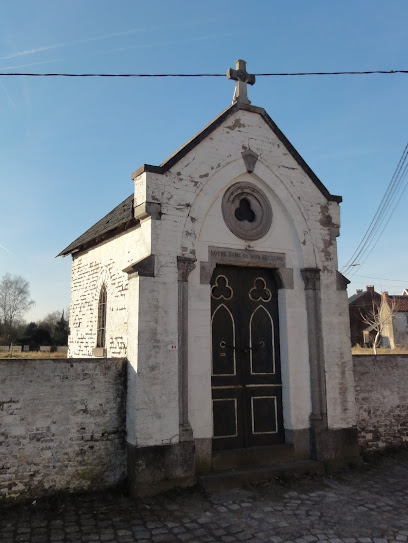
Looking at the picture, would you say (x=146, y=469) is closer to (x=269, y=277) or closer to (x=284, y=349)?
(x=284, y=349)

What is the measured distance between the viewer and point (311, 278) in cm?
894

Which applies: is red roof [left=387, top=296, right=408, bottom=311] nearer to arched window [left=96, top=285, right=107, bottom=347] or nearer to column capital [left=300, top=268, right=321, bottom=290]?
column capital [left=300, top=268, right=321, bottom=290]

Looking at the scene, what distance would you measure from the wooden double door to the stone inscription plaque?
0.25 m

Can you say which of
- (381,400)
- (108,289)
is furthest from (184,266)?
(381,400)

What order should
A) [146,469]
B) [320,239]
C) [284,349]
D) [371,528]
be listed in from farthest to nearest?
[320,239] < [284,349] < [146,469] < [371,528]

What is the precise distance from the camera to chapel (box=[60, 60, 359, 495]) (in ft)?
23.7

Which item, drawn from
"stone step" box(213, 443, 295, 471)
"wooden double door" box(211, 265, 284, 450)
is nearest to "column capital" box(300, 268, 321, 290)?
"wooden double door" box(211, 265, 284, 450)

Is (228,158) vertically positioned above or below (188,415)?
above

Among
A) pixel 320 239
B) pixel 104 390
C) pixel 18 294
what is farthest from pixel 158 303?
pixel 18 294

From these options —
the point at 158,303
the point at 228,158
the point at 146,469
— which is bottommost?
the point at 146,469

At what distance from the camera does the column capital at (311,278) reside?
29.3 ft

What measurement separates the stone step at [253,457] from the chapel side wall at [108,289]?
255 centimetres

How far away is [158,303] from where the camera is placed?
7398mm

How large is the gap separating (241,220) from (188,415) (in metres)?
3.84
